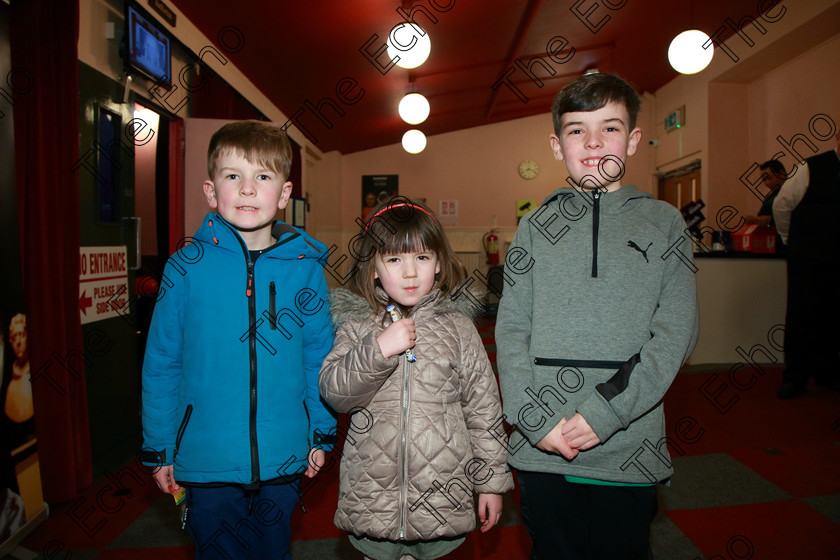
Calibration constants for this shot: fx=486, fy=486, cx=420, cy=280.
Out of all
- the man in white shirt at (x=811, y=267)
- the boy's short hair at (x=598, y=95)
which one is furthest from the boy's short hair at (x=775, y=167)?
the boy's short hair at (x=598, y=95)

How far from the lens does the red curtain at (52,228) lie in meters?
1.80

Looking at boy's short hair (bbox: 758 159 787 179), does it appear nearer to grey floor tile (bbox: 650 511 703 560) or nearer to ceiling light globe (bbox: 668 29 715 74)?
ceiling light globe (bbox: 668 29 715 74)

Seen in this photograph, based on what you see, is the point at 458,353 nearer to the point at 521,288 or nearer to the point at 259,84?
the point at 521,288

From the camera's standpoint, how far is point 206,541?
106 centimetres

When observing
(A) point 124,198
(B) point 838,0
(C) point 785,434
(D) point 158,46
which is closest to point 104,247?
(A) point 124,198

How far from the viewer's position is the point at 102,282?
2359 millimetres

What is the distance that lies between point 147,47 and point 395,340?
8.69ft

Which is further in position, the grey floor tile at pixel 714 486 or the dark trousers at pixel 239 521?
the grey floor tile at pixel 714 486

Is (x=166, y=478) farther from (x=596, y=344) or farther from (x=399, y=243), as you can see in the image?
(x=596, y=344)

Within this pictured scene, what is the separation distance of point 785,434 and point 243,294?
9.27 feet

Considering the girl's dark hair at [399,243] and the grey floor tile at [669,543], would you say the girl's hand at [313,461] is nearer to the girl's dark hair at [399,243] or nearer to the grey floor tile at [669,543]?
the girl's dark hair at [399,243]

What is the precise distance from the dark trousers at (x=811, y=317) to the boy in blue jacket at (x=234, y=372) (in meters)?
3.22

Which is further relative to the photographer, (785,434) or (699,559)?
(785,434)

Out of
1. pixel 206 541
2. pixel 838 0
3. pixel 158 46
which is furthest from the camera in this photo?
pixel 838 0
